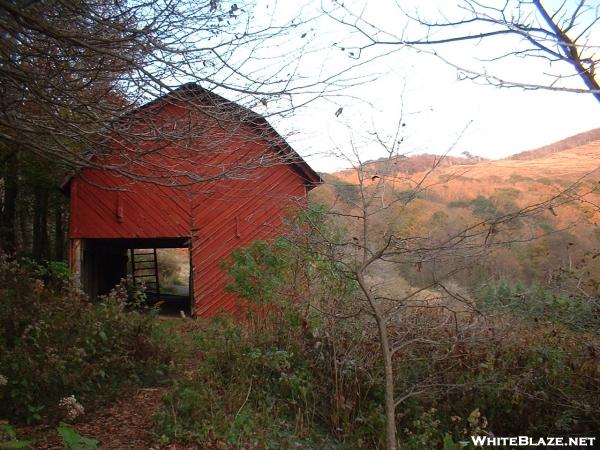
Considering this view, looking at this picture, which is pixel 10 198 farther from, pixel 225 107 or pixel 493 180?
pixel 493 180

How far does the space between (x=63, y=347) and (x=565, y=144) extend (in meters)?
5.23

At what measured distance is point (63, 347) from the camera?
5.32 meters

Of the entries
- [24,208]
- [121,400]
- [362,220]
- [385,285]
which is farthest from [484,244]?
[24,208]

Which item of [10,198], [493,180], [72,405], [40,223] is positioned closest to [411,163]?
[493,180]

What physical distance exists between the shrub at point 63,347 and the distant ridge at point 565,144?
4747mm

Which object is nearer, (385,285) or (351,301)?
(385,285)

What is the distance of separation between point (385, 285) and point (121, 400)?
328cm

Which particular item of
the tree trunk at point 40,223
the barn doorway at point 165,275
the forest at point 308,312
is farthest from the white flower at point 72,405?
the tree trunk at point 40,223

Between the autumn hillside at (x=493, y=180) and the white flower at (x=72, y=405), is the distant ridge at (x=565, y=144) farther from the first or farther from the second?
the white flower at (x=72, y=405)

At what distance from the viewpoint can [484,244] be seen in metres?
3.41

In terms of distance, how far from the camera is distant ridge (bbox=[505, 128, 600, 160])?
12.8 ft

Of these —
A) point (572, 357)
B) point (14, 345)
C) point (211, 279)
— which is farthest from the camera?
point (211, 279)

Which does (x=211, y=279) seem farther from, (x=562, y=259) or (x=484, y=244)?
(x=484, y=244)

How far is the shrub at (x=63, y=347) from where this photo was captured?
4.85 meters
